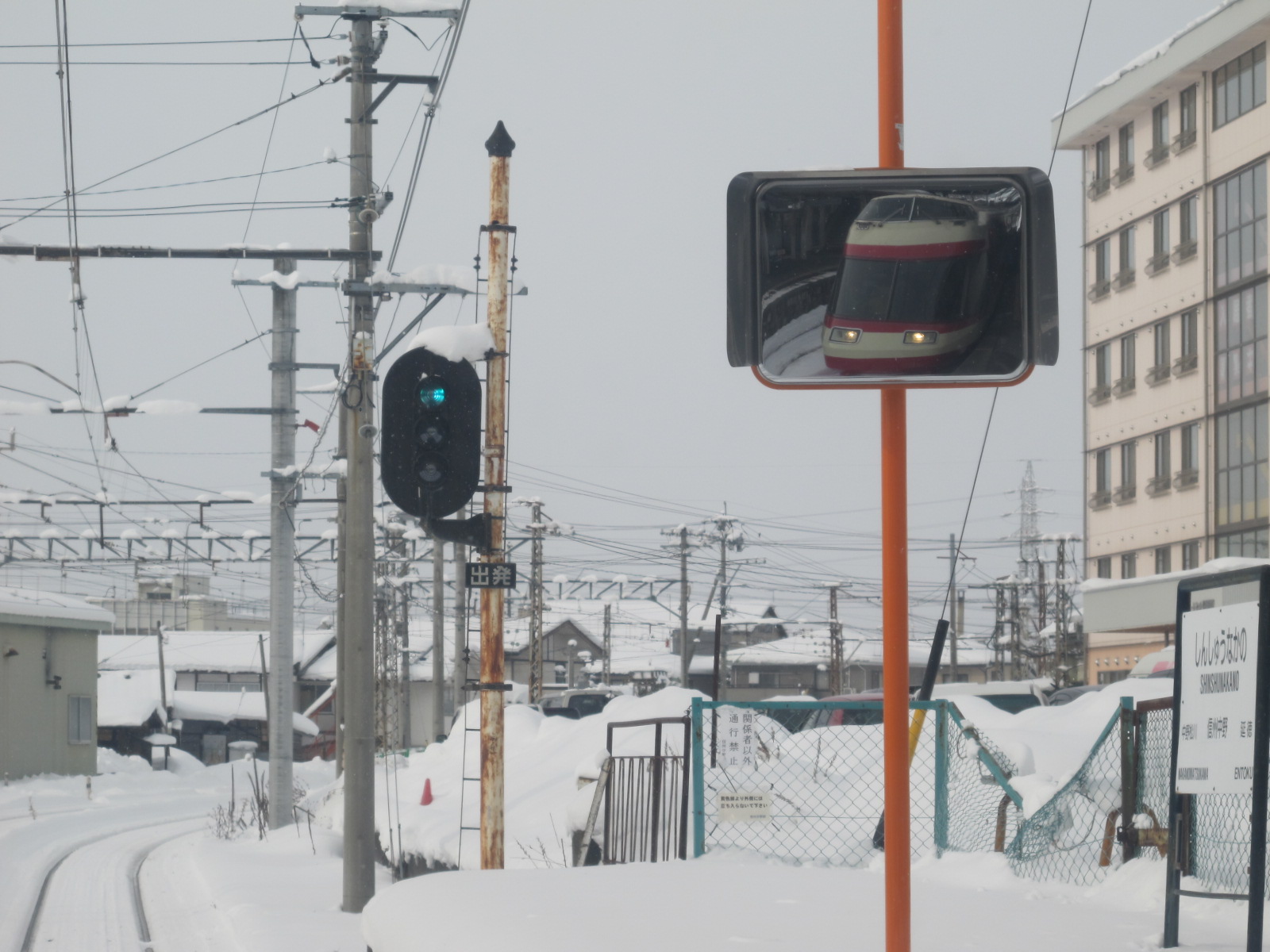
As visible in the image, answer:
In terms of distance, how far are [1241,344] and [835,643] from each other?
2747 centimetres

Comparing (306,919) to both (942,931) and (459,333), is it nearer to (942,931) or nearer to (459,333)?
(459,333)

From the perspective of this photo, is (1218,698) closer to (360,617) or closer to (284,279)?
(360,617)

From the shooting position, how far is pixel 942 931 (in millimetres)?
5836

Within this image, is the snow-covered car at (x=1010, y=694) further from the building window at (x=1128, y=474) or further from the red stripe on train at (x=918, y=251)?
the building window at (x=1128, y=474)

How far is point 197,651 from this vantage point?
79.5 metres

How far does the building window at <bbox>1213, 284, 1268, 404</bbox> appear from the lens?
4019cm

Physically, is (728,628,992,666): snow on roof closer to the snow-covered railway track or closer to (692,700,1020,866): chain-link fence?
the snow-covered railway track

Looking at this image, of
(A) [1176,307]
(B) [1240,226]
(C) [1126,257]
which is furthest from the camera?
(C) [1126,257]

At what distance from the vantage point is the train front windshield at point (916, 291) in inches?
172

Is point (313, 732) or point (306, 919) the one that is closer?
point (306, 919)

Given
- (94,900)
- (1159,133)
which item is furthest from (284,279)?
(1159,133)

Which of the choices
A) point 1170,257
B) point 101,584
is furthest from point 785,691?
point 1170,257

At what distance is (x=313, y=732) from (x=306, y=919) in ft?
191

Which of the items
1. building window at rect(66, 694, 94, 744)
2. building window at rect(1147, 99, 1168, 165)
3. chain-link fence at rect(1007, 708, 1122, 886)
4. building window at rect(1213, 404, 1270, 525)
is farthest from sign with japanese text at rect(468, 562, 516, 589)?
building window at rect(1147, 99, 1168, 165)
